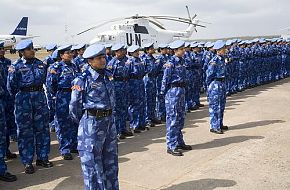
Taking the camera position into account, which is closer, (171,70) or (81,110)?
(81,110)

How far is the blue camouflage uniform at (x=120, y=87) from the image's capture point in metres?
7.43

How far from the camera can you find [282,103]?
11.0 metres

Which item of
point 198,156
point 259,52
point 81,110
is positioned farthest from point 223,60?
point 259,52

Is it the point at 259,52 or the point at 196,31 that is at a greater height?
the point at 196,31

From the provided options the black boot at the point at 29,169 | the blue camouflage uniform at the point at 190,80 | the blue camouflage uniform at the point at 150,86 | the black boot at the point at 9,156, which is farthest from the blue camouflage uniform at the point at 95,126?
the blue camouflage uniform at the point at 190,80

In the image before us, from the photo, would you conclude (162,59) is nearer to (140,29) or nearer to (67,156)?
(67,156)

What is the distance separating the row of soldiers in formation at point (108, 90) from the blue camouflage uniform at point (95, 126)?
0.02 m

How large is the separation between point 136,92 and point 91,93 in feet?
13.3

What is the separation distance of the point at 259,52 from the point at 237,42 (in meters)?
1.54

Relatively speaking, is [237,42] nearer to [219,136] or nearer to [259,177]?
[219,136]

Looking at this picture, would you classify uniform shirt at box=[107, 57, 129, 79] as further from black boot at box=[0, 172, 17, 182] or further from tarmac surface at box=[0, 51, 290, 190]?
black boot at box=[0, 172, 17, 182]

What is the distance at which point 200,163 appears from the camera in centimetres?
560

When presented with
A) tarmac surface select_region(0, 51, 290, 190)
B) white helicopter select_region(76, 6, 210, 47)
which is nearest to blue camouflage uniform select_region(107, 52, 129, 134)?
tarmac surface select_region(0, 51, 290, 190)

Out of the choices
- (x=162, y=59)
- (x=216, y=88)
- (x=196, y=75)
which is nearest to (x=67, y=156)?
(x=216, y=88)
